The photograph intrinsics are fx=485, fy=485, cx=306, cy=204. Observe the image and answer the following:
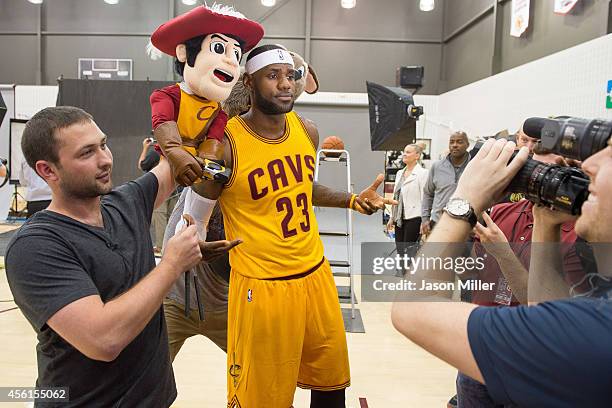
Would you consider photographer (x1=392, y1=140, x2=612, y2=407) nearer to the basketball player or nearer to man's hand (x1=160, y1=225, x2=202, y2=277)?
man's hand (x1=160, y1=225, x2=202, y2=277)

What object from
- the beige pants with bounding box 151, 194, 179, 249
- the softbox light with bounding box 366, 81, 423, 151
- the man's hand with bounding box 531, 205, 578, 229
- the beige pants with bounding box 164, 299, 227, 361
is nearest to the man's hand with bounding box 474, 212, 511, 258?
the man's hand with bounding box 531, 205, 578, 229

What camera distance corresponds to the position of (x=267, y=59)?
6.41ft

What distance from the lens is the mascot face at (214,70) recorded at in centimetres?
A: 175

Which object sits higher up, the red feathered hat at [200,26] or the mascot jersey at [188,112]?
the red feathered hat at [200,26]

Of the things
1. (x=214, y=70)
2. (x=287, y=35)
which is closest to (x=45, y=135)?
(x=214, y=70)

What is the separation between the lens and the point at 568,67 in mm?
6031

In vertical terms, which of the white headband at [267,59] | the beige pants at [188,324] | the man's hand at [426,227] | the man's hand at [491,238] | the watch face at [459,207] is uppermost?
the white headband at [267,59]

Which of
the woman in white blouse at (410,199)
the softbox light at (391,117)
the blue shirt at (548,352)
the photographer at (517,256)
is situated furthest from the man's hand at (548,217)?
the woman in white blouse at (410,199)

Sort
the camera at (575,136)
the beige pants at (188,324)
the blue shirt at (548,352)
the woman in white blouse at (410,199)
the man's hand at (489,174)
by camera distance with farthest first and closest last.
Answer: the woman in white blouse at (410,199)
the beige pants at (188,324)
the man's hand at (489,174)
the camera at (575,136)
the blue shirt at (548,352)

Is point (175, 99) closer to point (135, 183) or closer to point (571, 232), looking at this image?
point (135, 183)

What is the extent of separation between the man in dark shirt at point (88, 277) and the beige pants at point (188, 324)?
2.31 ft

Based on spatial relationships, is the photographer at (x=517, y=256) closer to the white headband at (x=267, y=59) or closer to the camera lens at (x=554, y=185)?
the camera lens at (x=554, y=185)

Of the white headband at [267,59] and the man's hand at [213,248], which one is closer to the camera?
the man's hand at [213,248]

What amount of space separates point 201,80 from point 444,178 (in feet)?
10.7
